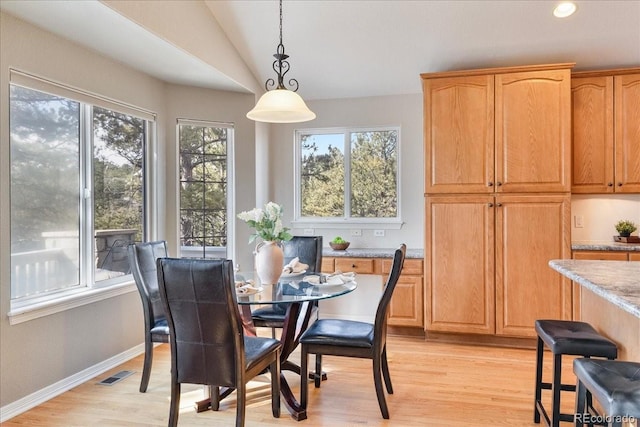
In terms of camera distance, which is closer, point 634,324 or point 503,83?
point 634,324

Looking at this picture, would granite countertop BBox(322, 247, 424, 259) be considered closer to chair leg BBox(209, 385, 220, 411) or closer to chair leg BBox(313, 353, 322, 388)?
chair leg BBox(313, 353, 322, 388)

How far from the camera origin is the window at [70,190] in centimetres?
267

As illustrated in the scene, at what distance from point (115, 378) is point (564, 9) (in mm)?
4345

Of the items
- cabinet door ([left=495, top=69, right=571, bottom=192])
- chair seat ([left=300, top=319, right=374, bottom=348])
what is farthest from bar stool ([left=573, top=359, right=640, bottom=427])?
cabinet door ([left=495, top=69, right=571, bottom=192])

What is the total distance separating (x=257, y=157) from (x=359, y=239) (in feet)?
4.53

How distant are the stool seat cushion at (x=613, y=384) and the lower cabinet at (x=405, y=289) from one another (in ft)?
7.12

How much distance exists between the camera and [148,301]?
286 centimetres

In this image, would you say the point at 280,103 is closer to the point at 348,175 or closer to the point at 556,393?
the point at 556,393

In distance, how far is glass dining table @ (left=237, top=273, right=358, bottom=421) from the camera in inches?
92.1

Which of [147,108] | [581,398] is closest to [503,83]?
[581,398]

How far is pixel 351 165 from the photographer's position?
15.1ft

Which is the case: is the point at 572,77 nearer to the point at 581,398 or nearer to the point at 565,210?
the point at 565,210

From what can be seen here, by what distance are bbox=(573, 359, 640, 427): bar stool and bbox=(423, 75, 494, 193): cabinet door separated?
216 centimetres

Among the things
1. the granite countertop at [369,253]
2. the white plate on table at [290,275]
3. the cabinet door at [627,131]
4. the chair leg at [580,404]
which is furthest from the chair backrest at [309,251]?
the cabinet door at [627,131]
